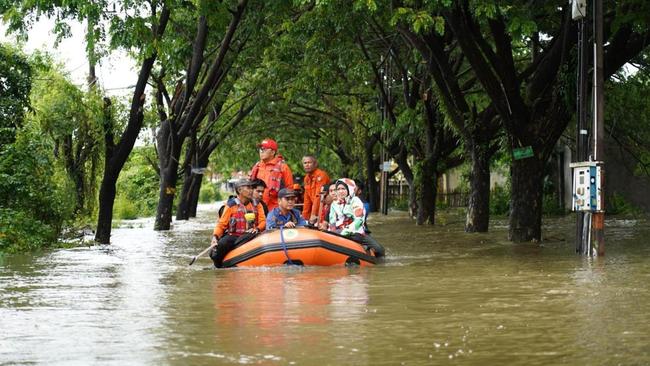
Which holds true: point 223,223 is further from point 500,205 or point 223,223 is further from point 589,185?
point 500,205

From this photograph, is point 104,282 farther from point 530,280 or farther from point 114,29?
point 114,29

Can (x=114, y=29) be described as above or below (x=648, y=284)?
above

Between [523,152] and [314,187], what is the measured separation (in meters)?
4.20

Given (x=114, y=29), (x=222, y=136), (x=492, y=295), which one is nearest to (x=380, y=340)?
(x=492, y=295)

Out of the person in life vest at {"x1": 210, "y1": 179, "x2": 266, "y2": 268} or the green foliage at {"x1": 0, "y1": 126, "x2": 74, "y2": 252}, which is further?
the green foliage at {"x1": 0, "y1": 126, "x2": 74, "y2": 252}

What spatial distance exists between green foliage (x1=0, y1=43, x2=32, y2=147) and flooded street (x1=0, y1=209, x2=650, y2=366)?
497 centimetres

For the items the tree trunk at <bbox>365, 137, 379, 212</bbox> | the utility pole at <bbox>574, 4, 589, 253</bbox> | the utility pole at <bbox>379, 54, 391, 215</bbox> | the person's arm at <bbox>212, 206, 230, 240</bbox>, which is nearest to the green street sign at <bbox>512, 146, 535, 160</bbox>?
the utility pole at <bbox>574, 4, 589, 253</bbox>

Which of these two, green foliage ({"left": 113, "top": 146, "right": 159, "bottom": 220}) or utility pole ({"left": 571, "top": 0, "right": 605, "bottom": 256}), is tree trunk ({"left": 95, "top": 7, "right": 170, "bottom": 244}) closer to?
utility pole ({"left": 571, "top": 0, "right": 605, "bottom": 256})

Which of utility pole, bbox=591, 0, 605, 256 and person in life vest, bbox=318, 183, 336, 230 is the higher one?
utility pole, bbox=591, 0, 605, 256

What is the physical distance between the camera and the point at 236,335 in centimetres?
808

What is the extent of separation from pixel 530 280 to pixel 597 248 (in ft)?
12.3

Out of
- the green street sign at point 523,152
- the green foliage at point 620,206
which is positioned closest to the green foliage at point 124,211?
the green foliage at point 620,206

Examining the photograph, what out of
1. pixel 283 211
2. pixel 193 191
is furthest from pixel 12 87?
pixel 193 191

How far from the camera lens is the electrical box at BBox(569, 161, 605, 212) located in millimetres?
15227
